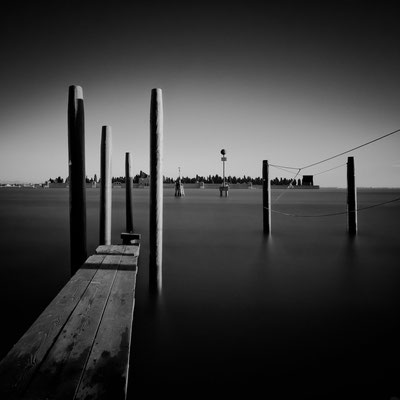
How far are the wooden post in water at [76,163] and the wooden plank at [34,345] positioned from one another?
143cm

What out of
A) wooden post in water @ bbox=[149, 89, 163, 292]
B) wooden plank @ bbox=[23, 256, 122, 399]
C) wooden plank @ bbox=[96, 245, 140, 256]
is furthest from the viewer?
wooden plank @ bbox=[96, 245, 140, 256]

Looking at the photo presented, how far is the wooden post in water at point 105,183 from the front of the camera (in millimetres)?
6227

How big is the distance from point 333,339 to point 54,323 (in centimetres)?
301

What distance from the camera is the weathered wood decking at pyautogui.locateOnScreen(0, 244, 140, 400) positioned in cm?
168

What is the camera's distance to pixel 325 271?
20.5ft

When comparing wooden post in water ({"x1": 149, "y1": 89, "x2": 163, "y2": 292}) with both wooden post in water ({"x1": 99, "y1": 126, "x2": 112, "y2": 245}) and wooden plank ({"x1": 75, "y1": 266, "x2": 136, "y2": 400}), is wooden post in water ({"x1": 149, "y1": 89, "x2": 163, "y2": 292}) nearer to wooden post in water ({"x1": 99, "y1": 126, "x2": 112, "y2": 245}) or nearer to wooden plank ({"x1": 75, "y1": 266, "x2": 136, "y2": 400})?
wooden plank ({"x1": 75, "y1": 266, "x2": 136, "y2": 400})

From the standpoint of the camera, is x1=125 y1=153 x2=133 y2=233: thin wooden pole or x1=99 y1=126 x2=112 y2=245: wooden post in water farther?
x1=125 y1=153 x2=133 y2=233: thin wooden pole

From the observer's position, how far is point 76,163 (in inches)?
177

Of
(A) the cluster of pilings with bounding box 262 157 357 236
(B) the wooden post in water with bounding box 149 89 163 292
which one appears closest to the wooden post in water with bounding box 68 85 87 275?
(B) the wooden post in water with bounding box 149 89 163 292

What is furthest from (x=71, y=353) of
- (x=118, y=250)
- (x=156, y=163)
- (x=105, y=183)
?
(x=105, y=183)

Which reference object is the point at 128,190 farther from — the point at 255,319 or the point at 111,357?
the point at 111,357

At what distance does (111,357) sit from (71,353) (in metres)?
0.31

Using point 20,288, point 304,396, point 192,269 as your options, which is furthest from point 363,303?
point 20,288

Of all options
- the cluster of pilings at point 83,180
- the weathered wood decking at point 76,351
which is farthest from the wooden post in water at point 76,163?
the weathered wood decking at point 76,351
